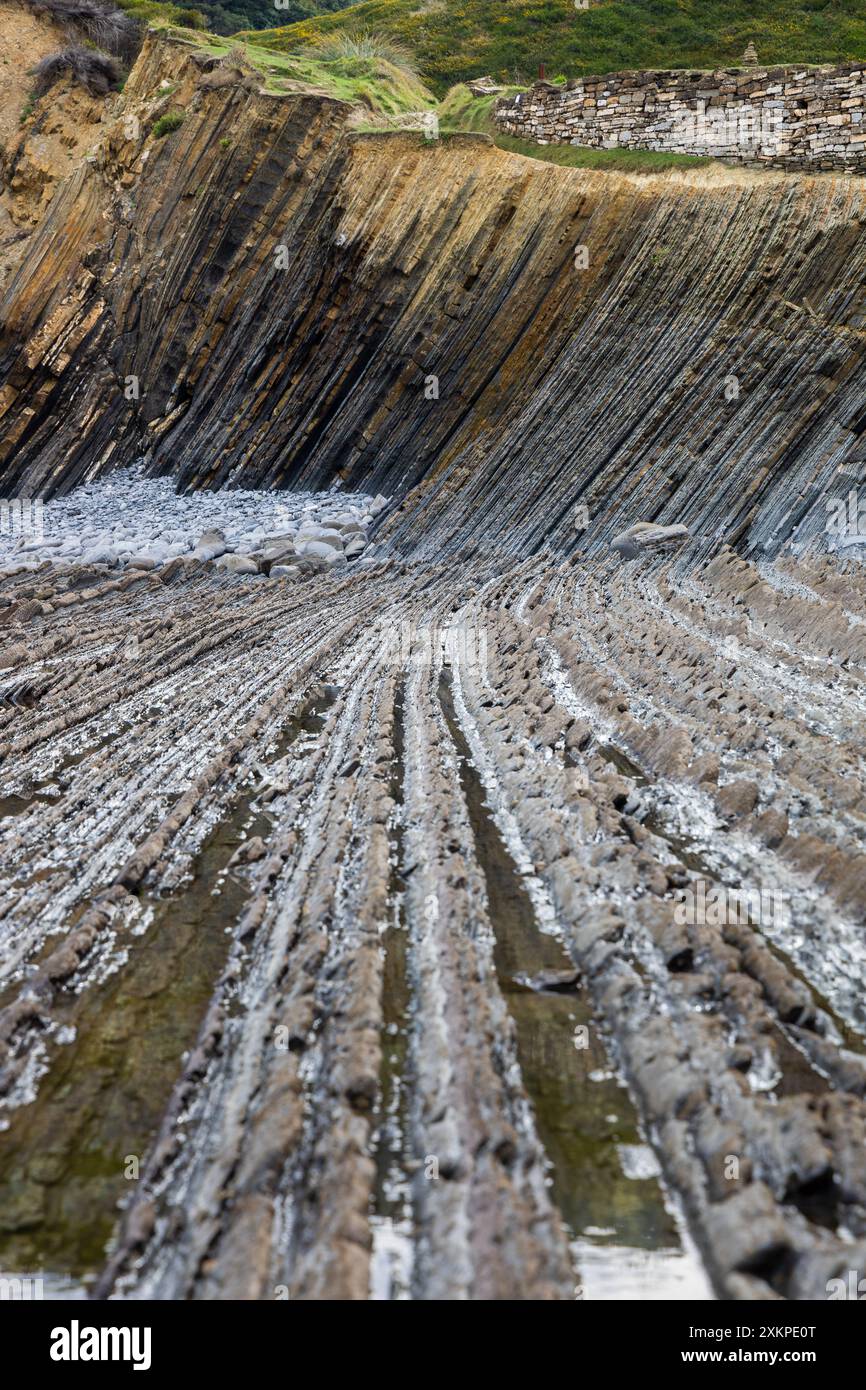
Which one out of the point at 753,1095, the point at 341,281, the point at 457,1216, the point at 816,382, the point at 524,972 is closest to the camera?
the point at 457,1216

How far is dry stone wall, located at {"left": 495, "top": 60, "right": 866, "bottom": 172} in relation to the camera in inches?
694

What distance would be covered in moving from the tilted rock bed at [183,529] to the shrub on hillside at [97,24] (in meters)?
15.0

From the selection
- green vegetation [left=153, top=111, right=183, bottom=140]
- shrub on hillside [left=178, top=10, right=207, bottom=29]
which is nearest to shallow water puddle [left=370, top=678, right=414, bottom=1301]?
green vegetation [left=153, top=111, right=183, bottom=140]

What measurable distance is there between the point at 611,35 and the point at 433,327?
21393 mm

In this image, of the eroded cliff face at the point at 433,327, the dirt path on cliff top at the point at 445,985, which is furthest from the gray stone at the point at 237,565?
the dirt path on cliff top at the point at 445,985

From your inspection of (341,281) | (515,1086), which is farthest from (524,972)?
(341,281)

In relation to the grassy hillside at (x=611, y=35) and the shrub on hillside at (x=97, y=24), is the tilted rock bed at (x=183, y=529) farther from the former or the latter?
the grassy hillside at (x=611, y=35)

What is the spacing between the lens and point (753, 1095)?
11.4 feet

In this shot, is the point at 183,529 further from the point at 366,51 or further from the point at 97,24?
the point at 97,24

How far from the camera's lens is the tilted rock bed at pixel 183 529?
15.6 meters

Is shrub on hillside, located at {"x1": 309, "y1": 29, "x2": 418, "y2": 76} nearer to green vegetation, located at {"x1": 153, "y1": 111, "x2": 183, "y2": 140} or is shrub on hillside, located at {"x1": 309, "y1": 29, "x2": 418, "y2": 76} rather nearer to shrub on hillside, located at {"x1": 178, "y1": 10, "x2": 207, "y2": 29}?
shrub on hillside, located at {"x1": 178, "y1": 10, "x2": 207, "y2": 29}

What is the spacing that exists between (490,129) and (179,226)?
23.8ft

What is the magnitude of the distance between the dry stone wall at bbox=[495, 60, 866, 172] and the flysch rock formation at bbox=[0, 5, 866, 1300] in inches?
65.8
